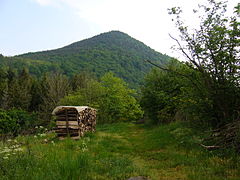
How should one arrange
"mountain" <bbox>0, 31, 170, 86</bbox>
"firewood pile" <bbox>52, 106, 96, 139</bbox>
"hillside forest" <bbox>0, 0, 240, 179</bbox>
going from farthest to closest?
"mountain" <bbox>0, 31, 170, 86</bbox>, "firewood pile" <bbox>52, 106, 96, 139</bbox>, "hillside forest" <bbox>0, 0, 240, 179</bbox>

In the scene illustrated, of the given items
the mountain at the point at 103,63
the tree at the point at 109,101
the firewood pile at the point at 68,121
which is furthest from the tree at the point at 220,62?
the mountain at the point at 103,63

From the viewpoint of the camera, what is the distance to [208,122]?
407 inches

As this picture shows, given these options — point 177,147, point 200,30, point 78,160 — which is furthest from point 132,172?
point 200,30

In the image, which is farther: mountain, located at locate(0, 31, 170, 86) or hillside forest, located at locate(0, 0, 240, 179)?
mountain, located at locate(0, 31, 170, 86)

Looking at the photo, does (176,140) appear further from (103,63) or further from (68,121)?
(103,63)

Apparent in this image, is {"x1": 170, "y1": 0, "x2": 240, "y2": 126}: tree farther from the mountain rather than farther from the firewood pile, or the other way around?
the mountain

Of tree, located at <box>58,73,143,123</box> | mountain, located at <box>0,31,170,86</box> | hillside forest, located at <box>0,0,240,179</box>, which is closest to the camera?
hillside forest, located at <box>0,0,240,179</box>

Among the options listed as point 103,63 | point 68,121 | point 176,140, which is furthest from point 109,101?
point 103,63

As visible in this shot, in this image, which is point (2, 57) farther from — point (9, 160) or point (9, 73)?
point (9, 160)

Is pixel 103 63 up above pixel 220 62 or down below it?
above

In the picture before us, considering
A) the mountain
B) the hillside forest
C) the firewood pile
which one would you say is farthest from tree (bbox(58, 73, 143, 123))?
the mountain

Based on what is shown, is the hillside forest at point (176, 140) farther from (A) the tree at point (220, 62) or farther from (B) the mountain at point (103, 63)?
(B) the mountain at point (103, 63)

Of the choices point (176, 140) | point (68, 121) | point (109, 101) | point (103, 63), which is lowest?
point (176, 140)

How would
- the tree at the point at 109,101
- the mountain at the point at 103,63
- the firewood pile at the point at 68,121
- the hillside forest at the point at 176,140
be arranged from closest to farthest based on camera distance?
the hillside forest at the point at 176,140, the firewood pile at the point at 68,121, the tree at the point at 109,101, the mountain at the point at 103,63
